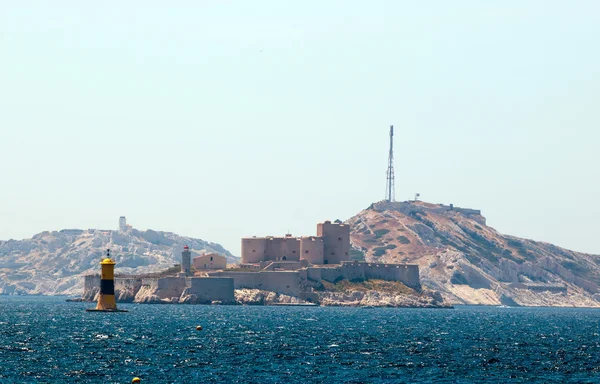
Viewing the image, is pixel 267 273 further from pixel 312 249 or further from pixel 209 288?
pixel 312 249

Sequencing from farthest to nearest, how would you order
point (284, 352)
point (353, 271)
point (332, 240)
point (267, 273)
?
point (332, 240), point (353, 271), point (267, 273), point (284, 352)

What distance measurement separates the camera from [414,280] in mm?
188625

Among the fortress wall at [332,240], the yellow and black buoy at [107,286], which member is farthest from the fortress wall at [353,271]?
the yellow and black buoy at [107,286]

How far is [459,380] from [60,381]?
21235 millimetres

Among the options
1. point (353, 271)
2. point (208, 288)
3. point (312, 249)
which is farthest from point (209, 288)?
point (353, 271)

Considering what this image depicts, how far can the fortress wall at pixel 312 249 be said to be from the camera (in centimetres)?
18100

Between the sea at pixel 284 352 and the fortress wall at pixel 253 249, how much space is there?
2385 inches

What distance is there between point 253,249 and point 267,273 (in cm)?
1478

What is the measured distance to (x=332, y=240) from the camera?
18512 centimetres

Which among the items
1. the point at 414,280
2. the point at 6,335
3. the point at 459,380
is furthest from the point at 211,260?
the point at 459,380

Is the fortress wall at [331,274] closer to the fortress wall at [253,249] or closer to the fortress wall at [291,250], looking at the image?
the fortress wall at [291,250]

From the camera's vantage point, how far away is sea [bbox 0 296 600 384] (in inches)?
2441

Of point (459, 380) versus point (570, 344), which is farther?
point (570, 344)

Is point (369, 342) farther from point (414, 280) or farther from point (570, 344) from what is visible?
point (414, 280)
